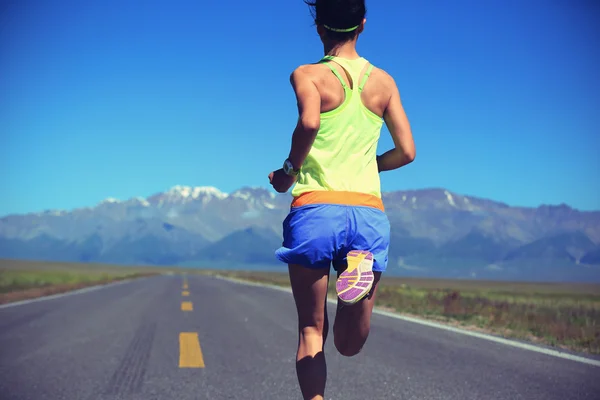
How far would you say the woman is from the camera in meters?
2.56

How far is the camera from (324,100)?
265 centimetres

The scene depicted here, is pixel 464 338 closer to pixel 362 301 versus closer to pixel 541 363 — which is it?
pixel 541 363

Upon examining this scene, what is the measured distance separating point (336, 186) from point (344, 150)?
0.16 meters

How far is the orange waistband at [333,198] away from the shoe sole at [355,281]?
0.26 meters

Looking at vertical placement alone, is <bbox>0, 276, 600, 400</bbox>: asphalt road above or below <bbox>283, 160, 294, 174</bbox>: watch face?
below

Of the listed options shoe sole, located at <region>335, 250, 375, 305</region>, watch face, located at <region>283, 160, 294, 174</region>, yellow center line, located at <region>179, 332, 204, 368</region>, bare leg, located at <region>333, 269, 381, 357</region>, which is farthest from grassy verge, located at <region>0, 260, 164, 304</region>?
shoe sole, located at <region>335, 250, 375, 305</region>

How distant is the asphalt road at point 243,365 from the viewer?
485 centimetres

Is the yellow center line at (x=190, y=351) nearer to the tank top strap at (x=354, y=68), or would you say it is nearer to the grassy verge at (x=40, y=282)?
the tank top strap at (x=354, y=68)

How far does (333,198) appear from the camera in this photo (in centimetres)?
263

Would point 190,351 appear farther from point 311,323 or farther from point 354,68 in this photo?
point 354,68

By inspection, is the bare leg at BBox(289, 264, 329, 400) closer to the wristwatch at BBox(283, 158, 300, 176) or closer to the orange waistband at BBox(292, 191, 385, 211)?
the orange waistband at BBox(292, 191, 385, 211)

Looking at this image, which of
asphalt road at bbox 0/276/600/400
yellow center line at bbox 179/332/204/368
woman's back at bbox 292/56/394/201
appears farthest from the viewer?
yellow center line at bbox 179/332/204/368

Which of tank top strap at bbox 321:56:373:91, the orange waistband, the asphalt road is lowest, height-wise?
the asphalt road

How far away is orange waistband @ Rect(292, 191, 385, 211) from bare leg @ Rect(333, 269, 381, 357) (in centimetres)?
30
